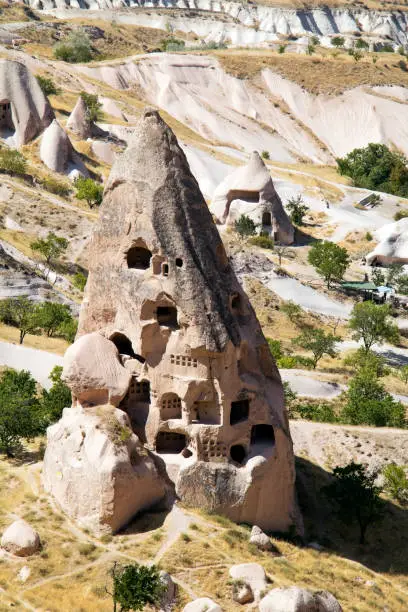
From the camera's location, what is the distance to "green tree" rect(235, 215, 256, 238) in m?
82.2

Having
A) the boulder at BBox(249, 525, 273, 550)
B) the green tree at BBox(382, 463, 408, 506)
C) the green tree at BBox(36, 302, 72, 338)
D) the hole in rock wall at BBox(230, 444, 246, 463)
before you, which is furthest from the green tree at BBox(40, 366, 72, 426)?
the green tree at BBox(382, 463, 408, 506)

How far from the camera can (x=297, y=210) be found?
93.3 metres

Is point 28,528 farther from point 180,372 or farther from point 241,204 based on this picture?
point 241,204

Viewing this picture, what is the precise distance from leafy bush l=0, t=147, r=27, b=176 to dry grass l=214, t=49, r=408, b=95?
80.4 metres

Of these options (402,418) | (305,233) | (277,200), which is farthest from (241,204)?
(402,418)

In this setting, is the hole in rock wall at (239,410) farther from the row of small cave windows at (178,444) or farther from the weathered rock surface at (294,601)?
the weathered rock surface at (294,601)

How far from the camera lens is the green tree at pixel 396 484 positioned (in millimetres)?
37875

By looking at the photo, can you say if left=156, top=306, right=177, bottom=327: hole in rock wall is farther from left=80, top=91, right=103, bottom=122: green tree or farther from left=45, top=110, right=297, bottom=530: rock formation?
left=80, top=91, right=103, bottom=122: green tree

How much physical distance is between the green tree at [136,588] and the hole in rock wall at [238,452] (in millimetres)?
8117

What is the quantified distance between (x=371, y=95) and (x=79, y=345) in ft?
427

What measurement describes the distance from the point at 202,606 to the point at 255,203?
214 ft

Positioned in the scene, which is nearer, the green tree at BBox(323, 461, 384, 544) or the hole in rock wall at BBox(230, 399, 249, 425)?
the hole in rock wall at BBox(230, 399, 249, 425)

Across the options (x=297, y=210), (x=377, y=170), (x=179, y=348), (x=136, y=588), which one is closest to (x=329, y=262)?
(x=297, y=210)

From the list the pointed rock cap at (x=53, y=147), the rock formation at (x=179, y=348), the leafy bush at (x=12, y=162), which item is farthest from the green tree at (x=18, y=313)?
the pointed rock cap at (x=53, y=147)
